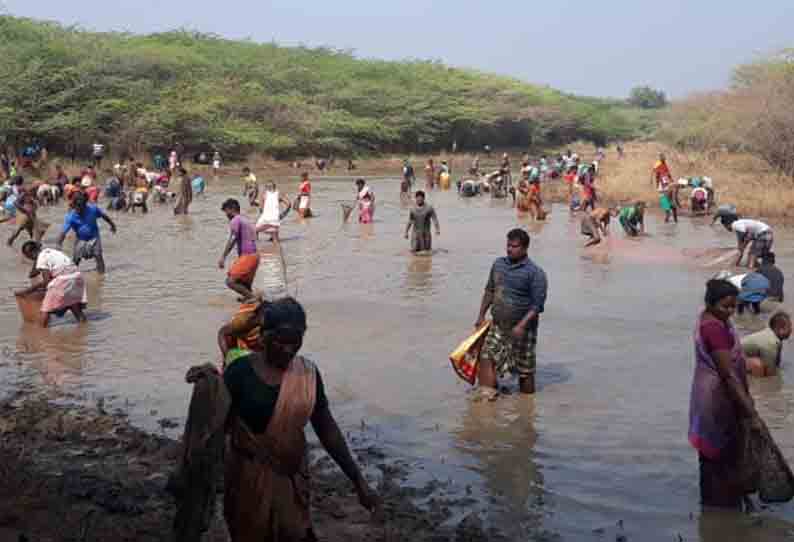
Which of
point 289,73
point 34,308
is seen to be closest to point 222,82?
point 289,73

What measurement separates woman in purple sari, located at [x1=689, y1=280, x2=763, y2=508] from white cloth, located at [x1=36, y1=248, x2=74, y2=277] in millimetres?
7028

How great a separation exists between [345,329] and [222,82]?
138 ft

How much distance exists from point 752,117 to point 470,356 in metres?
23.0

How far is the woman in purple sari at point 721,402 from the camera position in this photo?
5.26 metres

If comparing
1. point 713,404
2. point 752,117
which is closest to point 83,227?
point 713,404

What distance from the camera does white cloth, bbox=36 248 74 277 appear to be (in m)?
10.3

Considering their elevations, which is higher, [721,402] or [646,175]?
[646,175]

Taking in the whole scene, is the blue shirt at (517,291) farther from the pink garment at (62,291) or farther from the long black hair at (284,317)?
the pink garment at (62,291)

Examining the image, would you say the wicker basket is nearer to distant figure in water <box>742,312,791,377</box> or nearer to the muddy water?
the muddy water

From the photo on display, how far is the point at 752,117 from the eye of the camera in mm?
28391

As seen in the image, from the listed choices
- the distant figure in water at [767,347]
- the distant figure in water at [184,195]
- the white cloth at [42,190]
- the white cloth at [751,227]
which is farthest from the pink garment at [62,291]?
the white cloth at [42,190]

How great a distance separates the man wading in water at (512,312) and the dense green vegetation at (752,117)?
843 inches

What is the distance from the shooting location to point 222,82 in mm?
51188

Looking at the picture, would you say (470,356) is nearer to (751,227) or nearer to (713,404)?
(713,404)
